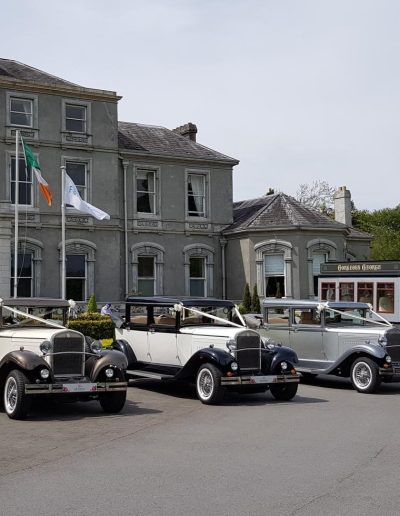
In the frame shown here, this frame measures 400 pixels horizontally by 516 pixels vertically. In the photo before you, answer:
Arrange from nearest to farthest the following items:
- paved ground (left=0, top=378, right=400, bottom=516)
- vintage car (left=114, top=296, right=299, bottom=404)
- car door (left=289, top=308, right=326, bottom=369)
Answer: paved ground (left=0, top=378, right=400, bottom=516), vintage car (left=114, top=296, right=299, bottom=404), car door (left=289, top=308, right=326, bottom=369)

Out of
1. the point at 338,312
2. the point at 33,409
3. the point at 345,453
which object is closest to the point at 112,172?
the point at 338,312

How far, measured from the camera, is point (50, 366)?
443 inches

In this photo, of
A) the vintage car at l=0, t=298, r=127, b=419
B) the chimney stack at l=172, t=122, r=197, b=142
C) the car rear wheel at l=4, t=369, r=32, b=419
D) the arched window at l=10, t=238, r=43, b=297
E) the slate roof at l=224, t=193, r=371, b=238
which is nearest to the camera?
the car rear wheel at l=4, t=369, r=32, b=419

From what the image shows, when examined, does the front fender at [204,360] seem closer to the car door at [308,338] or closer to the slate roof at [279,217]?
the car door at [308,338]

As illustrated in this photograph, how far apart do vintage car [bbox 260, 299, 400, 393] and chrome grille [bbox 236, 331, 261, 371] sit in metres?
2.63

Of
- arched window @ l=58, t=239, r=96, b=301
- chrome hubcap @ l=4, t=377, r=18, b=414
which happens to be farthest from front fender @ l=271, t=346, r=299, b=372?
arched window @ l=58, t=239, r=96, b=301

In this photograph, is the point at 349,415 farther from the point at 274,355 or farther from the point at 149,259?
the point at 149,259

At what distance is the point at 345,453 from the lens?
8.26 meters

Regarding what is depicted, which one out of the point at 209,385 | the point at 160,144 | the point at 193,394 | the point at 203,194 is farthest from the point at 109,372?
the point at 160,144

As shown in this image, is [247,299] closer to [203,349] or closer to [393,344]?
[393,344]

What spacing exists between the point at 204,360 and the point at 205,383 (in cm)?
44

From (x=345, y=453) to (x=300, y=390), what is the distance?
672 centimetres

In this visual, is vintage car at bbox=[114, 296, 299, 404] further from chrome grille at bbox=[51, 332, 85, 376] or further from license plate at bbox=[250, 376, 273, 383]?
chrome grille at bbox=[51, 332, 85, 376]

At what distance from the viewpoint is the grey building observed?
29125 millimetres
